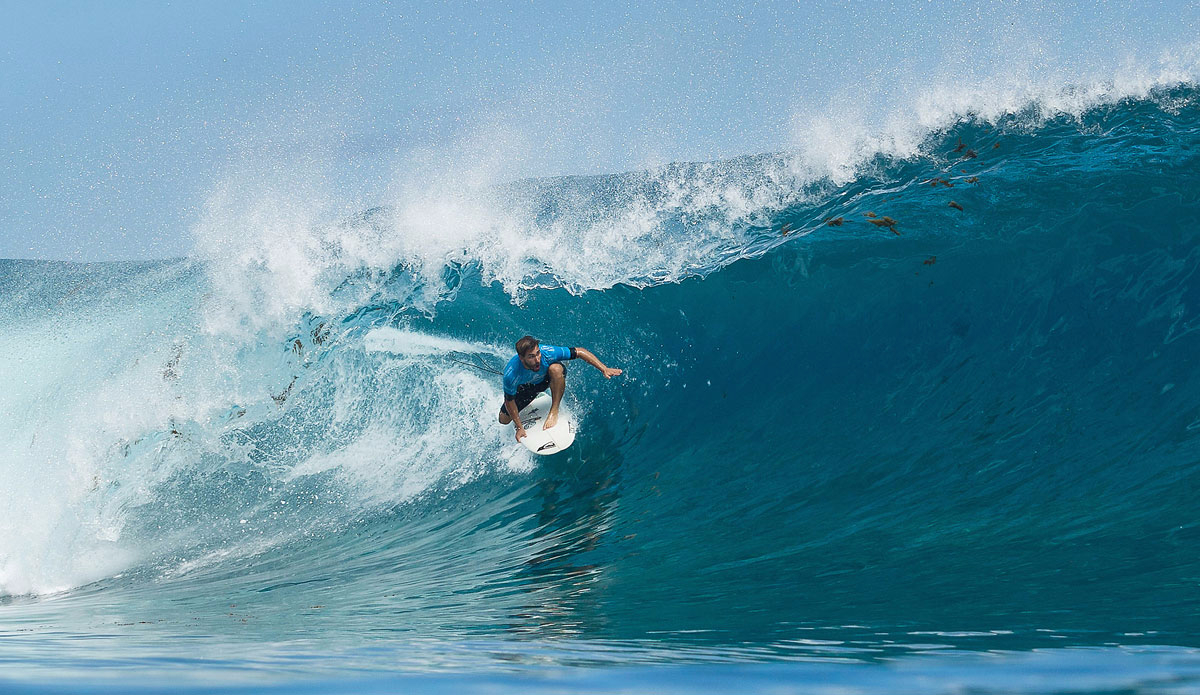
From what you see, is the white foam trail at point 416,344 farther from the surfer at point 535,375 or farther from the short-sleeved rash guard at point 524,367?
the short-sleeved rash guard at point 524,367

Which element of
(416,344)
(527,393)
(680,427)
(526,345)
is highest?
(416,344)

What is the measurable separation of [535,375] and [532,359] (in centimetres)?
69

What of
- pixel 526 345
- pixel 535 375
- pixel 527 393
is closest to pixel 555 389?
pixel 535 375

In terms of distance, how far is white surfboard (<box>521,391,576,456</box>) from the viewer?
8242 mm

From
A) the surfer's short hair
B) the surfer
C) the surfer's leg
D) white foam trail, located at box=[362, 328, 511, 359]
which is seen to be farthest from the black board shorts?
white foam trail, located at box=[362, 328, 511, 359]

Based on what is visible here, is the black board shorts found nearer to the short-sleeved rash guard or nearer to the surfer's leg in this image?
the surfer's leg

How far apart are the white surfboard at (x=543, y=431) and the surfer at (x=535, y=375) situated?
2.3 inches

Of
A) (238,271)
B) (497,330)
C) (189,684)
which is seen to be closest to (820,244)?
(497,330)

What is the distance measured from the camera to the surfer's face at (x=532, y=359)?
7434 mm

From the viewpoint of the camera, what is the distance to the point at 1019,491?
6.04 metres

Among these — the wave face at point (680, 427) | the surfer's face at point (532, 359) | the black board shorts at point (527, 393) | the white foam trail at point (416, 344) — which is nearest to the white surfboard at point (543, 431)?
the black board shorts at point (527, 393)

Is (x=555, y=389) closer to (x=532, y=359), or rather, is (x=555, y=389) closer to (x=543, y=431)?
(x=543, y=431)

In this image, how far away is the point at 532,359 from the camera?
24.6 ft

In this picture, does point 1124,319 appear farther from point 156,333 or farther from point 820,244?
point 156,333
